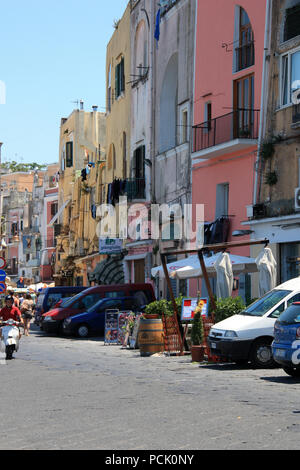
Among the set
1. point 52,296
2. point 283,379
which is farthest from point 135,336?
point 52,296

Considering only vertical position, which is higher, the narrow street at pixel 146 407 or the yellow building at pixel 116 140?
the yellow building at pixel 116 140

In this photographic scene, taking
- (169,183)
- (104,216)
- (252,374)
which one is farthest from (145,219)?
(252,374)

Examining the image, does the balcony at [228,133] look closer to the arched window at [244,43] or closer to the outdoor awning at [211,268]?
the arched window at [244,43]

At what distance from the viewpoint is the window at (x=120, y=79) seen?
4775cm

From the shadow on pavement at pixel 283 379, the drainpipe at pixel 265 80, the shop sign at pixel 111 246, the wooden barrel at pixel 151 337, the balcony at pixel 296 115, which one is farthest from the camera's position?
the shop sign at pixel 111 246

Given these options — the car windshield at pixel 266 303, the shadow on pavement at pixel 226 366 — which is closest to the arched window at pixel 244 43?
the car windshield at pixel 266 303

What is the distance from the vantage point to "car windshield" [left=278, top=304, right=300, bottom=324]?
17.2 m

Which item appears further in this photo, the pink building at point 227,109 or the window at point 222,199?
the window at point 222,199

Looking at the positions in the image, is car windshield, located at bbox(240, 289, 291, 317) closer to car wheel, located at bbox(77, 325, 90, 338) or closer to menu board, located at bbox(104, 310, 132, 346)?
menu board, located at bbox(104, 310, 132, 346)

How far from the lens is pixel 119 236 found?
47000mm

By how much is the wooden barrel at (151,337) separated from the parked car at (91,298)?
11.7 m

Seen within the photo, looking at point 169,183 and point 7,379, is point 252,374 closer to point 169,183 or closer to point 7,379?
point 7,379

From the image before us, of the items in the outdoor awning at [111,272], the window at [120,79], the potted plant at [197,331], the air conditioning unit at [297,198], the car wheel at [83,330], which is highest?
the window at [120,79]

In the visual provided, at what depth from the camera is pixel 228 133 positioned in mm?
31734
